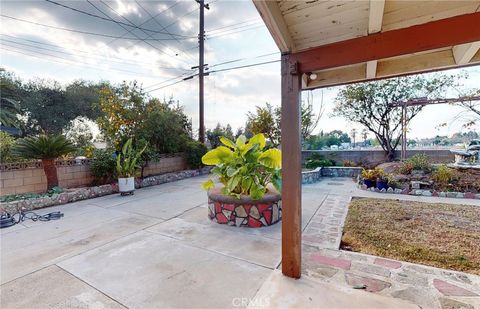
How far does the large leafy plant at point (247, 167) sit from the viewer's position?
13.6ft

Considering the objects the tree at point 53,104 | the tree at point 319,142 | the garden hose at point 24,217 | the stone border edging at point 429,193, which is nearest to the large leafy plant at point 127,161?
the garden hose at point 24,217

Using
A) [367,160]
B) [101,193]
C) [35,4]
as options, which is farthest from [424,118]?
[35,4]

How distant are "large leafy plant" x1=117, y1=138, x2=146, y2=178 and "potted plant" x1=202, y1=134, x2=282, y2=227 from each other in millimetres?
3256

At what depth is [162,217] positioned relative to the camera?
4430mm

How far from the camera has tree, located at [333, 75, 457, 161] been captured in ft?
29.8

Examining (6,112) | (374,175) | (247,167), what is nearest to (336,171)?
(374,175)

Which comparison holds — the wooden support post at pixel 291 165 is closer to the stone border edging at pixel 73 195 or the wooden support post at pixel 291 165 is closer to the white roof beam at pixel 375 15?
the white roof beam at pixel 375 15

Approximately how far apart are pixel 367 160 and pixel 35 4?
518 inches

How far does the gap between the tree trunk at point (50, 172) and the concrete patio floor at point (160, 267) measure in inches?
70.9

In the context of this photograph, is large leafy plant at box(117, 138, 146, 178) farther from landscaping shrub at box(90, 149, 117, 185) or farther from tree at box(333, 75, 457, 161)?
tree at box(333, 75, 457, 161)

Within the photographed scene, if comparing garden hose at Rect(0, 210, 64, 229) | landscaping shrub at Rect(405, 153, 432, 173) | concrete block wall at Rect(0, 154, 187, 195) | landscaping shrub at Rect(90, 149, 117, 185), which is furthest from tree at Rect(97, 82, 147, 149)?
landscaping shrub at Rect(405, 153, 432, 173)

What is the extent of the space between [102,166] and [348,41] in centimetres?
702

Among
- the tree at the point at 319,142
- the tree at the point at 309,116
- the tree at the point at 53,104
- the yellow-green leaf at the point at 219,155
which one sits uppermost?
the tree at the point at 53,104

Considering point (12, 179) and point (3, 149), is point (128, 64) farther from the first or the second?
point (12, 179)
